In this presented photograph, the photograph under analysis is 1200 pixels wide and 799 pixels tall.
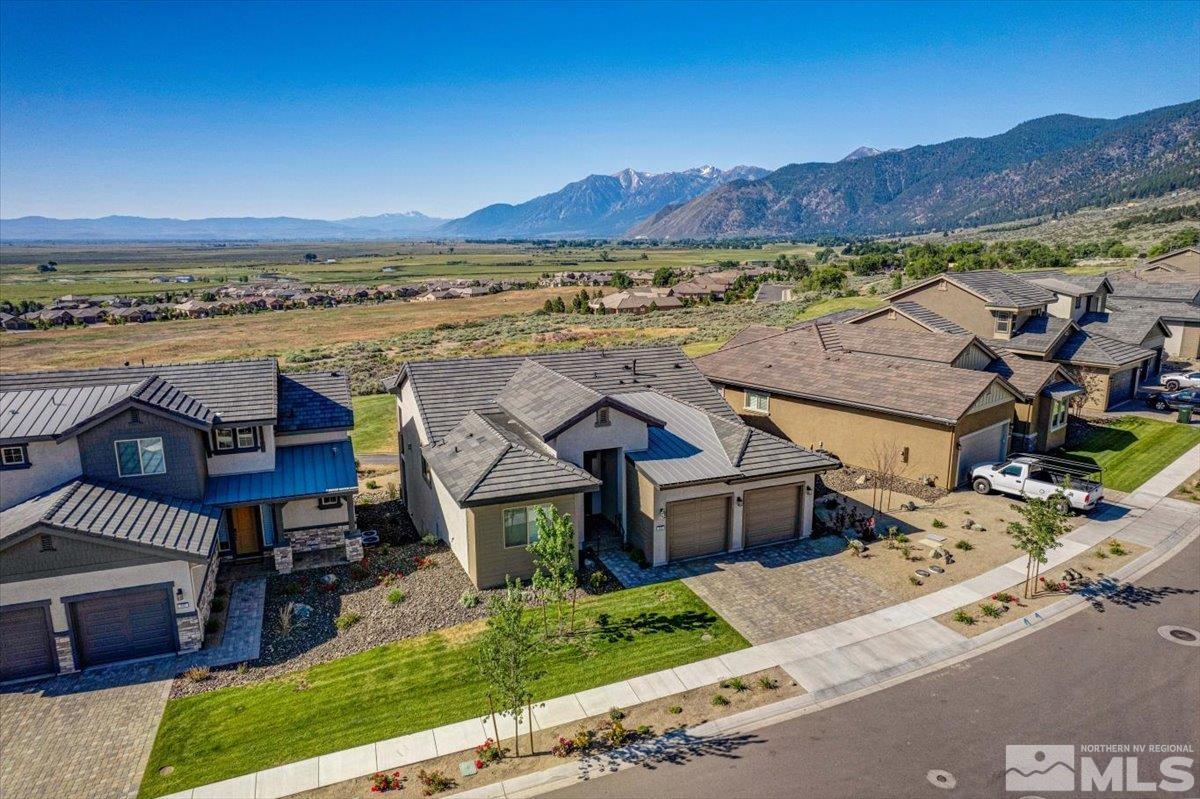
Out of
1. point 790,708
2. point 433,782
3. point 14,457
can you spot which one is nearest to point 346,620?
point 433,782

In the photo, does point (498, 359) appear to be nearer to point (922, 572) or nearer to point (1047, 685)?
point (922, 572)

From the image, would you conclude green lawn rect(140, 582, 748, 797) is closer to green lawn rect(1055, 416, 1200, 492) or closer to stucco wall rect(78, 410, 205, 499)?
stucco wall rect(78, 410, 205, 499)

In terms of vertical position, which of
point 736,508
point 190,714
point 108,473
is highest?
point 108,473

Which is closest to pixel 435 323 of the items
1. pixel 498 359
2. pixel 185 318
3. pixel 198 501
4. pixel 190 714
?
pixel 185 318

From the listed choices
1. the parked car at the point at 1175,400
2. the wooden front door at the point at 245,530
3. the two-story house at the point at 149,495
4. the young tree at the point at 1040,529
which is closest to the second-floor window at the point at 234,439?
the two-story house at the point at 149,495

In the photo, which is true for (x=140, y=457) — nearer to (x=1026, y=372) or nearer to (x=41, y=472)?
(x=41, y=472)

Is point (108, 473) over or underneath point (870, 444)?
over
